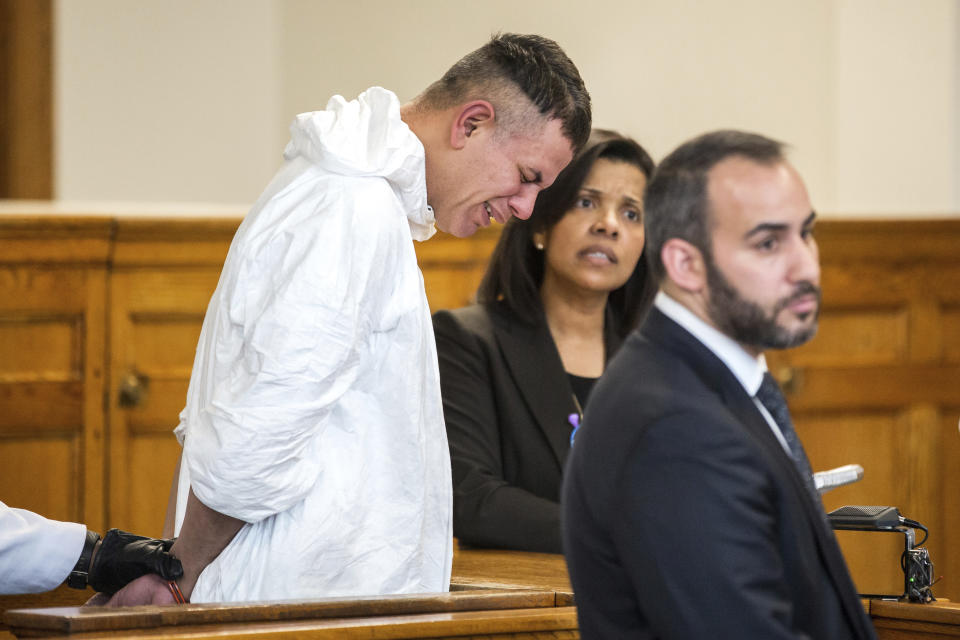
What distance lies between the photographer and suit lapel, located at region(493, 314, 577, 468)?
2.86 meters

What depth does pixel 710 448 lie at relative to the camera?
1.33 meters

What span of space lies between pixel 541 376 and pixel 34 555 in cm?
125

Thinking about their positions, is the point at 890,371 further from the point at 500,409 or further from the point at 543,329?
the point at 500,409

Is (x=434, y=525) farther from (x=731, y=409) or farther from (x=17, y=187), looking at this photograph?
(x=17, y=187)

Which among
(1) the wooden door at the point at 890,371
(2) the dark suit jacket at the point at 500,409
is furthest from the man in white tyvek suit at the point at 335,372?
(1) the wooden door at the point at 890,371

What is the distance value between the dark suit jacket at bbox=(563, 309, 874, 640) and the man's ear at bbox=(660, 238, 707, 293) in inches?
1.9

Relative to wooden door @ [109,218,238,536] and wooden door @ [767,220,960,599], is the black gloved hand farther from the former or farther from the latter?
wooden door @ [767,220,960,599]

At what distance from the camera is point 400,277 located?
1.98 metres

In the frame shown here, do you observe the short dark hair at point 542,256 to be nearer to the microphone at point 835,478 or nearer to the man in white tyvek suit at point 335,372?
the man in white tyvek suit at point 335,372

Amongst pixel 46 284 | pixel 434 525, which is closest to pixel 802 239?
pixel 434 525

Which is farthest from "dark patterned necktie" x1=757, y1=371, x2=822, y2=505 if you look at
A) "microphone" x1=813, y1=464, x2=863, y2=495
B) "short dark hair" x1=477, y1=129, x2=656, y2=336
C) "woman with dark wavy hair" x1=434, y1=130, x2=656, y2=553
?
"short dark hair" x1=477, y1=129, x2=656, y2=336

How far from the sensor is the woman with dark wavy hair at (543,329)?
2.83m

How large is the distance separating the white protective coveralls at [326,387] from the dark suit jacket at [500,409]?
679mm

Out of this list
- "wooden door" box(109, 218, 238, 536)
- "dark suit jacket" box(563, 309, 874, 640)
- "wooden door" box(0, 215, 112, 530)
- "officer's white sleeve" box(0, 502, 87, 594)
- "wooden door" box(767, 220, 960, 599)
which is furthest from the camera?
"wooden door" box(767, 220, 960, 599)
